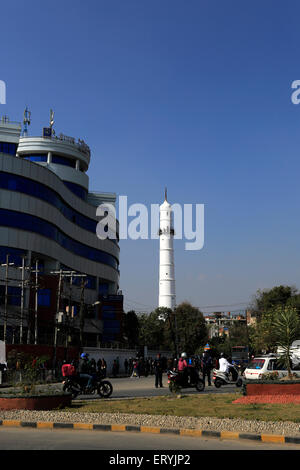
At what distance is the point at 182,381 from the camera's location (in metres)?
20.4

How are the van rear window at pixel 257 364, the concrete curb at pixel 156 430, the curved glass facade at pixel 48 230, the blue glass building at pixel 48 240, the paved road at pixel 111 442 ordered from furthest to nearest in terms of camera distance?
the curved glass facade at pixel 48 230
the blue glass building at pixel 48 240
the van rear window at pixel 257 364
the concrete curb at pixel 156 430
the paved road at pixel 111 442

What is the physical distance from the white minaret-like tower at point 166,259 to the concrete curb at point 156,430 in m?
112

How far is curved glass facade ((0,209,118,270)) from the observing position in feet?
156

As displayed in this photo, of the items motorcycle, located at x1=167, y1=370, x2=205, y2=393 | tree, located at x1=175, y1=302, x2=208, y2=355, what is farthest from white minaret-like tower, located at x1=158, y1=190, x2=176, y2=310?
motorcycle, located at x1=167, y1=370, x2=205, y2=393

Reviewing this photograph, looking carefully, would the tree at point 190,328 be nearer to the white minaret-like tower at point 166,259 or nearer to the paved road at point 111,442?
the white minaret-like tower at point 166,259

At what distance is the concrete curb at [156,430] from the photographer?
31.1 feet

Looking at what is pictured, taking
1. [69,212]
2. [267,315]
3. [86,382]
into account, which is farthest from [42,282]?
[86,382]

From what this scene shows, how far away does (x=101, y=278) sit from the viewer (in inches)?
2625

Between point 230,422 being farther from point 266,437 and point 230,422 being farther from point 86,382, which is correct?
point 86,382

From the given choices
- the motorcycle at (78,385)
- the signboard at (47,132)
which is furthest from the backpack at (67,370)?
the signboard at (47,132)

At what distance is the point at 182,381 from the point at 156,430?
9894 mm

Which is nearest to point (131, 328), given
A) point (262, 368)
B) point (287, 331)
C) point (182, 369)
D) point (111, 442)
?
point (262, 368)

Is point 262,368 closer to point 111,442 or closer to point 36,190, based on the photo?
point 111,442

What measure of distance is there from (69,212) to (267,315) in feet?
82.8
